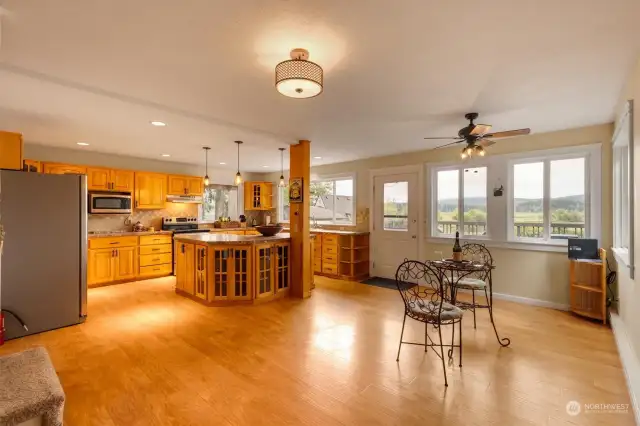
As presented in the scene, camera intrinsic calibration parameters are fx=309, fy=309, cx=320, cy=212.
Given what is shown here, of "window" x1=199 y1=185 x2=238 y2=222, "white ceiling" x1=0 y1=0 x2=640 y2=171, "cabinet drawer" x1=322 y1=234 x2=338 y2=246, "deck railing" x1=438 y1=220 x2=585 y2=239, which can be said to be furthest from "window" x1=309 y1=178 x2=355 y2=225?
"white ceiling" x1=0 y1=0 x2=640 y2=171

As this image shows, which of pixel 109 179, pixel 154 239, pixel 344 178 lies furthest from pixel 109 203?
pixel 344 178

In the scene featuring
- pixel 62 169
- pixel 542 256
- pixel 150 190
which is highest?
pixel 62 169

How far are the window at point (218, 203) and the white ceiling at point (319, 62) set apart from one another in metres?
3.55

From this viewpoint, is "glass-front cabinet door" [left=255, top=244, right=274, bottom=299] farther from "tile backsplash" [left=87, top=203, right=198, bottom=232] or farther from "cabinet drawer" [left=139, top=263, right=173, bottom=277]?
"tile backsplash" [left=87, top=203, right=198, bottom=232]

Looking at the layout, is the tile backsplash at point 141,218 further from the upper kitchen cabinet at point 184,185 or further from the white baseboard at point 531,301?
the white baseboard at point 531,301

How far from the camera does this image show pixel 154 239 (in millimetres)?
6062

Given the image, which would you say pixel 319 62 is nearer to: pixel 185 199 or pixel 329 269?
pixel 329 269

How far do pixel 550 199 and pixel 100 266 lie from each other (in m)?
7.20

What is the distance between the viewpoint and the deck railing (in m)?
4.19

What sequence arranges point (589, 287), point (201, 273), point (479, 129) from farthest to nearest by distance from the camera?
point (201, 273) → point (589, 287) → point (479, 129)

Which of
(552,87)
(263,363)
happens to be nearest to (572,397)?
(263,363)

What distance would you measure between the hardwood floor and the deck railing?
1.08 meters

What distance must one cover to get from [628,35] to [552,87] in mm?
836

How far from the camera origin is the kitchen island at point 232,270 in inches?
172
